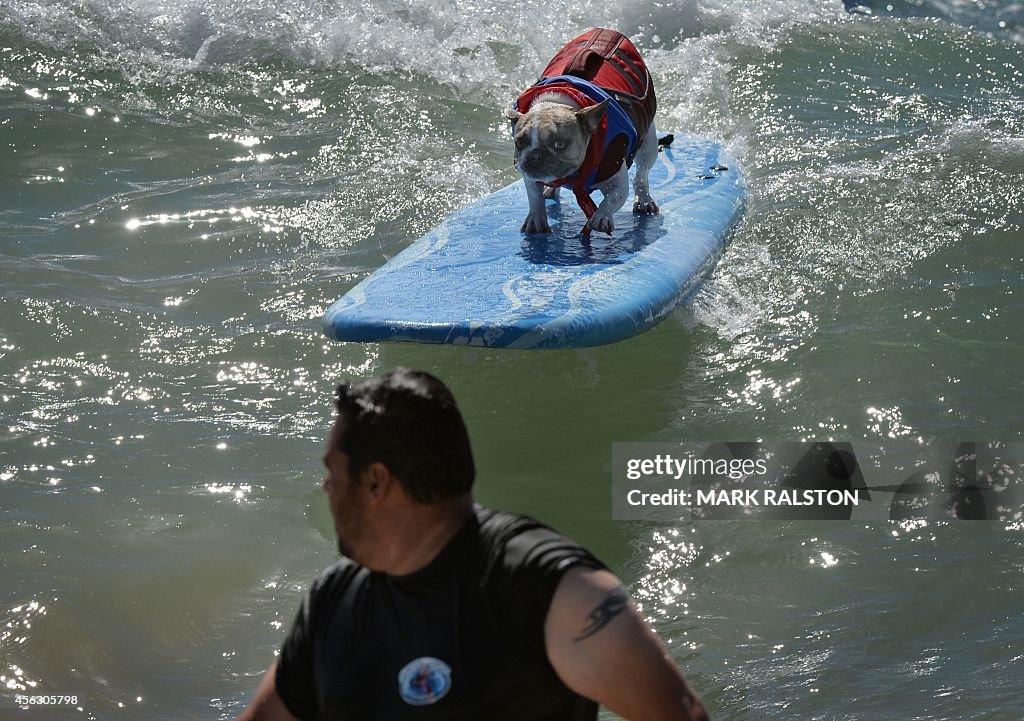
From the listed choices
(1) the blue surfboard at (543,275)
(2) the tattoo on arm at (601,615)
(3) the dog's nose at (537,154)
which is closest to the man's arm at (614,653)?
(2) the tattoo on arm at (601,615)

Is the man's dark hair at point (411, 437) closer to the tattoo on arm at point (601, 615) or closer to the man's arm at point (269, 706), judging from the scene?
the tattoo on arm at point (601, 615)

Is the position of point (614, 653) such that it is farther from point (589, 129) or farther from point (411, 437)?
point (589, 129)

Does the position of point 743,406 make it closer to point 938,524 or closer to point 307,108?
point 938,524

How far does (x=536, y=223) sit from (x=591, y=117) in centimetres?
80

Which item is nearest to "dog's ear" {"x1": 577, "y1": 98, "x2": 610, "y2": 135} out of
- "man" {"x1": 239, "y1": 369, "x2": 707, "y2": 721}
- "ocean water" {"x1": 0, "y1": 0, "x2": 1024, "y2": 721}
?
"ocean water" {"x1": 0, "y1": 0, "x2": 1024, "y2": 721}

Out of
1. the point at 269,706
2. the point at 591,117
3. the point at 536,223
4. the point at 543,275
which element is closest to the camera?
the point at 269,706

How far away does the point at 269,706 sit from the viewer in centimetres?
210

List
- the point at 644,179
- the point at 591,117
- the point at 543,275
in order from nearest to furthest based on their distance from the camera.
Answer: the point at 543,275 < the point at 591,117 < the point at 644,179

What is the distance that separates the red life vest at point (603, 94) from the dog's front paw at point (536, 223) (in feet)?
0.76

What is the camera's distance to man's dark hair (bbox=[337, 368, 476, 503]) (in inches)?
72.9

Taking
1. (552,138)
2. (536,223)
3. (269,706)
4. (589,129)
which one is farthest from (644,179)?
(269,706)

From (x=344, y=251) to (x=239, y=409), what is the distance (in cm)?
226

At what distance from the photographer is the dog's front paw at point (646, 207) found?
7031mm

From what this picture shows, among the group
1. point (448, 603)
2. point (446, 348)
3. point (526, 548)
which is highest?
point (526, 548)
